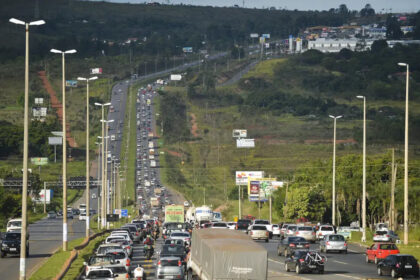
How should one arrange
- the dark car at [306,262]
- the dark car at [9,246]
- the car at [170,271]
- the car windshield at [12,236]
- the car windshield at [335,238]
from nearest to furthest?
1. the car at [170,271]
2. the dark car at [306,262]
3. the dark car at [9,246]
4. the car windshield at [12,236]
5. the car windshield at [335,238]

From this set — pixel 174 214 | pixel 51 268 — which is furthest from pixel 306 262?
pixel 174 214

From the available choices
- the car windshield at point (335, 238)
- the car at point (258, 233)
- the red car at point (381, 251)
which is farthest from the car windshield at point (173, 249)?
the car at point (258, 233)

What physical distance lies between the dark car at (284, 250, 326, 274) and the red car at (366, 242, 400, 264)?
8.15 metres

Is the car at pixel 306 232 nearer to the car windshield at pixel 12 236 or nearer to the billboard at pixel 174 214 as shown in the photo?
the car windshield at pixel 12 236

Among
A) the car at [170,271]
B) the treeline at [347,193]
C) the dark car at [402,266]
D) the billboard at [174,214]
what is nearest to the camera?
the car at [170,271]

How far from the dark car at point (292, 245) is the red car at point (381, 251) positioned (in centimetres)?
468

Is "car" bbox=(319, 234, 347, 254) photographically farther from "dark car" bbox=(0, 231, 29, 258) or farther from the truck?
the truck

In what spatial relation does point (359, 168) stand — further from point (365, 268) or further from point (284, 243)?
point (365, 268)

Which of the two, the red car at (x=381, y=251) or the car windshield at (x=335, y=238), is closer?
the red car at (x=381, y=251)

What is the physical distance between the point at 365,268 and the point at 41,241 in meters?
35.6

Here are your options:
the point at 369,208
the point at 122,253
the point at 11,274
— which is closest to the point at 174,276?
the point at 122,253

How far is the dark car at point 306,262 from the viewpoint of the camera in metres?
55.3

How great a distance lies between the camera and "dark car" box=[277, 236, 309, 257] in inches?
2625

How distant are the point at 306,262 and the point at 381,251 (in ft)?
32.0
